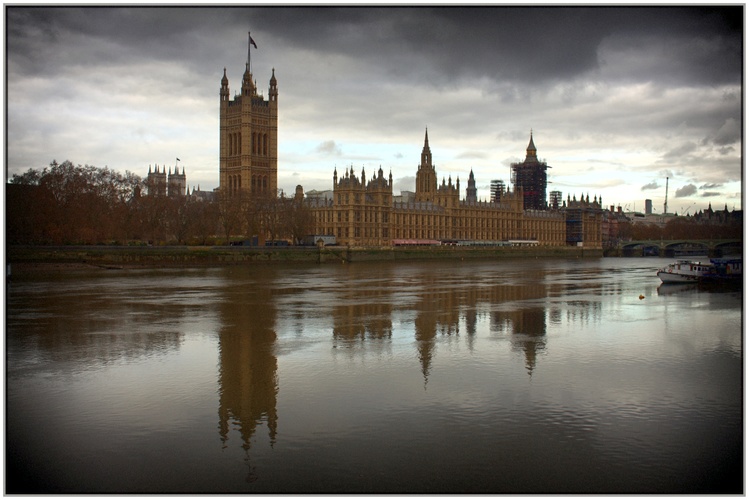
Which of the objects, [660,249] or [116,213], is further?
[660,249]

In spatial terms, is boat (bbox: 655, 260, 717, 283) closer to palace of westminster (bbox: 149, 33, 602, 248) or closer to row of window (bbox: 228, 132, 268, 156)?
palace of westminster (bbox: 149, 33, 602, 248)

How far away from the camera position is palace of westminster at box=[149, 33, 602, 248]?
112 m

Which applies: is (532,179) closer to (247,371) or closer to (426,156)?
(426,156)

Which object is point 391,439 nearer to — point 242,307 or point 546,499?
point 546,499

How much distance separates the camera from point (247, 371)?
15.5 metres

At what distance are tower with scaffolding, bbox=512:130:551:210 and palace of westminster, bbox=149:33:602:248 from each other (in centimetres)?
2390

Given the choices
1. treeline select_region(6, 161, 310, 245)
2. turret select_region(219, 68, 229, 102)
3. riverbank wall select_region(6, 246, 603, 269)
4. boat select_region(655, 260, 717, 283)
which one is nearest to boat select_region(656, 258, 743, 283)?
boat select_region(655, 260, 717, 283)

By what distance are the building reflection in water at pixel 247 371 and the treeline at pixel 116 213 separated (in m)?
30.4

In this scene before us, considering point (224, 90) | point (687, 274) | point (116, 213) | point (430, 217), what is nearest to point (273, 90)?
point (224, 90)

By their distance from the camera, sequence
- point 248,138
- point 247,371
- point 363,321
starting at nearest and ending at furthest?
1. point 247,371
2. point 363,321
3. point 248,138

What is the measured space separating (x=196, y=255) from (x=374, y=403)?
56.5 metres

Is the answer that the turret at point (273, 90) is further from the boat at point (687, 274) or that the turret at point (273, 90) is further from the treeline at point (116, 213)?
the boat at point (687, 274)

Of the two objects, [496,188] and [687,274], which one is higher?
[496,188]

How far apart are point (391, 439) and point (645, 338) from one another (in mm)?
11939
